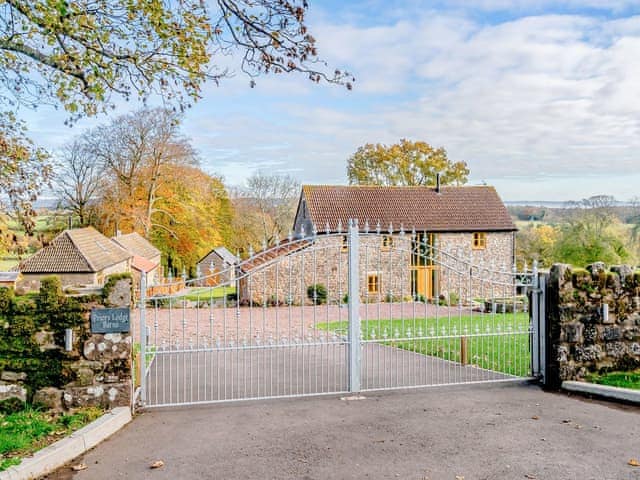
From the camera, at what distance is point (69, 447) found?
559cm

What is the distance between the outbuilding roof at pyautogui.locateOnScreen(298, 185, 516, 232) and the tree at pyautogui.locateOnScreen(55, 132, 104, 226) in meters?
14.8

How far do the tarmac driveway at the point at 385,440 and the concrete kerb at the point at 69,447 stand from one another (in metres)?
0.11

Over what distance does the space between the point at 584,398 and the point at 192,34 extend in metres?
7.84

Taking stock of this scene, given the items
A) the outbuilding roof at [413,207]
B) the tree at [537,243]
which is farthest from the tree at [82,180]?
the tree at [537,243]

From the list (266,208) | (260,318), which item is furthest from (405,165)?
(260,318)

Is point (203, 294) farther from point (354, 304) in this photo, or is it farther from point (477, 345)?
point (354, 304)

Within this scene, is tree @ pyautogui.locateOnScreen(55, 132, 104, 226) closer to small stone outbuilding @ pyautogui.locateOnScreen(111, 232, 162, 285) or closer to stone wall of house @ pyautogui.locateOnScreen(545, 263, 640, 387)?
small stone outbuilding @ pyautogui.locateOnScreen(111, 232, 162, 285)

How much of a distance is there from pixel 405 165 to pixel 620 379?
3714 centimetres

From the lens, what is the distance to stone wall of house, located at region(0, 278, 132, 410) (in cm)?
664

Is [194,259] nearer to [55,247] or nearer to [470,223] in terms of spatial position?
[55,247]

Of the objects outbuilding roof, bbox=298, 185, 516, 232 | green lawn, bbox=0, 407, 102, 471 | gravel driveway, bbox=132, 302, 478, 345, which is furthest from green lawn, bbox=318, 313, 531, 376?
outbuilding roof, bbox=298, 185, 516, 232

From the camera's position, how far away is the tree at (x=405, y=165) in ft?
146

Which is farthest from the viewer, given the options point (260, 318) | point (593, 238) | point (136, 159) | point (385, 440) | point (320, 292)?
point (136, 159)

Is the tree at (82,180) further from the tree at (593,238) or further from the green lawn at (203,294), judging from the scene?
the tree at (593,238)
